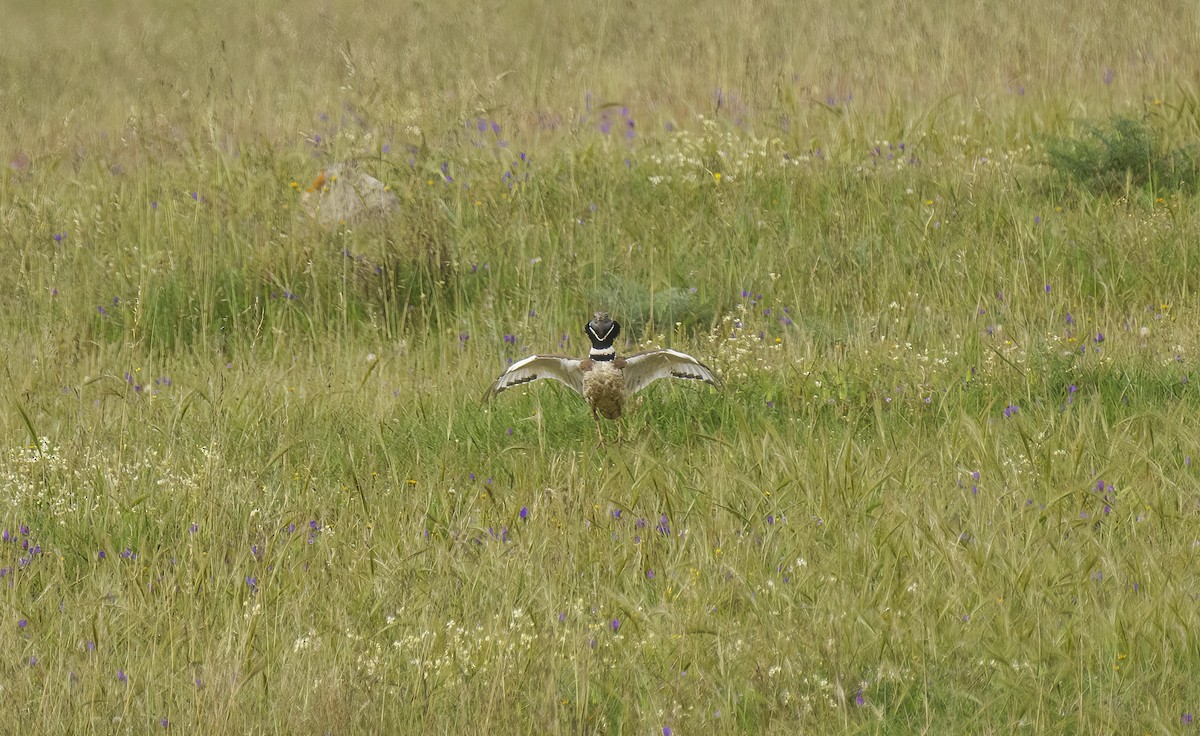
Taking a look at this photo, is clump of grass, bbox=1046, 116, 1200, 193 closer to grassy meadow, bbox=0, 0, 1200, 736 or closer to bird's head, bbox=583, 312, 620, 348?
grassy meadow, bbox=0, 0, 1200, 736

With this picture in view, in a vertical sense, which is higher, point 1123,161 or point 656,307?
point 1123,161

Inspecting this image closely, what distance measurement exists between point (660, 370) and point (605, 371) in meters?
0.29

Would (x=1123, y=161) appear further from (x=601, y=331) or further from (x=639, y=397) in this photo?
(x=601, y=331)

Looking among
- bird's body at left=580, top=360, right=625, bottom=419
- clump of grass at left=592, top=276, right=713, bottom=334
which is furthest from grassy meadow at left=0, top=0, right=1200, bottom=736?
bird's body at left=580, top=360, right=625, bottom=419

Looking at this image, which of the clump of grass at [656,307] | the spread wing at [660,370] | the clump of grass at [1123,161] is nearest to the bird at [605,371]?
the spread wing at [660,370]

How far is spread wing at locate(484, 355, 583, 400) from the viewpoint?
471 cm

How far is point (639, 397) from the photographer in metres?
4.93

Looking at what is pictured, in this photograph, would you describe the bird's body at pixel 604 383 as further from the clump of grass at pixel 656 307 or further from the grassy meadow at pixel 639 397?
the clump of grass at pixel 656 307

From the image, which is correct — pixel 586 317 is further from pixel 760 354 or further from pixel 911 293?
pixel 911 293

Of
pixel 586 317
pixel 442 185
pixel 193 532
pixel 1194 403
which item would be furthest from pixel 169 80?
pixel 1194 403

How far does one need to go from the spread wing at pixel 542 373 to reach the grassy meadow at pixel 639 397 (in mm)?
166

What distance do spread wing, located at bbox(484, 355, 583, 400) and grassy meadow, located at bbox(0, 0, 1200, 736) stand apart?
17cm

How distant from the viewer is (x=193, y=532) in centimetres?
384

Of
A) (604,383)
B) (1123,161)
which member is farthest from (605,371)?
(1123,161)
